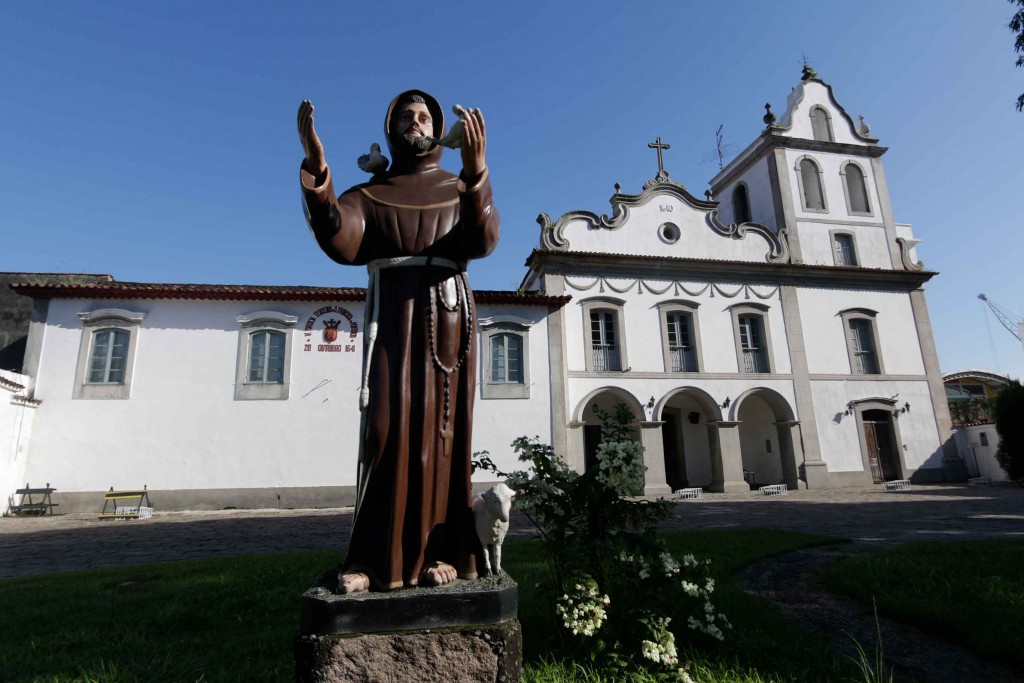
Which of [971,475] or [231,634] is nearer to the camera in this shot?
[231,634]

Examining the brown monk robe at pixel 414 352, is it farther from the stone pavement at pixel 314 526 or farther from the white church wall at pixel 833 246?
the white church wall at pixel 833 246

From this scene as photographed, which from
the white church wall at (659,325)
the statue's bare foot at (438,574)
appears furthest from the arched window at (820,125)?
the statue's bare foot at (438,574)

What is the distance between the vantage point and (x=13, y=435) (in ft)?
37.3

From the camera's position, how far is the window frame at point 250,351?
1277 cm

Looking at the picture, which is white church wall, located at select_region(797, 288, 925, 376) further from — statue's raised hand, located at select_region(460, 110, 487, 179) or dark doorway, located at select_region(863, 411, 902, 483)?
statue's raised hand, located at select_region(460, 110, 487, 179)

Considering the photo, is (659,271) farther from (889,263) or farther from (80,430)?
(80,430)

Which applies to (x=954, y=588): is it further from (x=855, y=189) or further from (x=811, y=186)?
(x=855, y=189)

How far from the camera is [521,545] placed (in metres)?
6.57

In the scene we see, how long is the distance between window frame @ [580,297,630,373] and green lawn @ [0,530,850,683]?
950cm

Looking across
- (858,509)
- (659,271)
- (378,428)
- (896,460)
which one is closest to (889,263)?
(896,460)

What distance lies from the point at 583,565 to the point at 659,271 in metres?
14.0

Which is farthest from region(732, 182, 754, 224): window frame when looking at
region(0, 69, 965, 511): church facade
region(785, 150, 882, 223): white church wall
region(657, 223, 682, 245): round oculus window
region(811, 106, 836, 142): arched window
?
region(657, 223, 682, 245): round oculus window

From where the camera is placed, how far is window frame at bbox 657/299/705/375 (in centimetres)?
1538

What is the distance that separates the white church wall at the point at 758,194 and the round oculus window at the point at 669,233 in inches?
150
